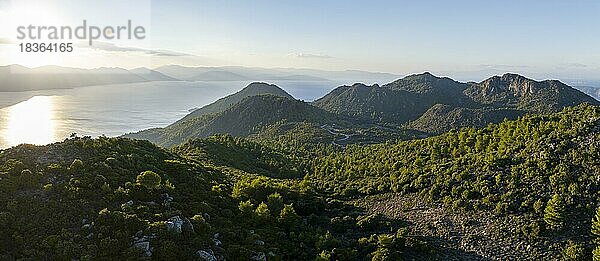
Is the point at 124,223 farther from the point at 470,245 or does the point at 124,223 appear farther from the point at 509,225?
the point at 509,225

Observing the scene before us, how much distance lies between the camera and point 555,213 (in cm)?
2814

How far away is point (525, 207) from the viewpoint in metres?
30.9

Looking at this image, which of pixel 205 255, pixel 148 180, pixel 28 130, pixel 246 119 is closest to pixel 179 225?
pixel 205 255

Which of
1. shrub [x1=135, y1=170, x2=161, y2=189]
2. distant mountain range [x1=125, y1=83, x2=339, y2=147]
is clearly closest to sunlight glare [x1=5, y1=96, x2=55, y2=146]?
distant mountain range [x1=125, y1=83, x2=339, y2=147]

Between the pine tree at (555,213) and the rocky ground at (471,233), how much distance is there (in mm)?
1696

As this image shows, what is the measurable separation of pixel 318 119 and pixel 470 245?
13971 centimetres

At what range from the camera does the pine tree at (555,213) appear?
28156mm

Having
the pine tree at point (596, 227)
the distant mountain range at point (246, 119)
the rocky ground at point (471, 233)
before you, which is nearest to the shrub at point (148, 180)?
the rocky ground at point (471, 233)

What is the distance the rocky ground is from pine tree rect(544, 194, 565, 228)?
1696mm

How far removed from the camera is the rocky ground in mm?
27297

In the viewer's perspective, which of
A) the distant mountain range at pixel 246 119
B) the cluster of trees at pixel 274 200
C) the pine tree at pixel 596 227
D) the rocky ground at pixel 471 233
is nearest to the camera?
the cluster of trees at pixel 274 200

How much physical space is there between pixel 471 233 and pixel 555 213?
19.4 feet

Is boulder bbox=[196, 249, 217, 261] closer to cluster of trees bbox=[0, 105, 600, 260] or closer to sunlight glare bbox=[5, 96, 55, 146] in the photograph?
cluster of trees bbox=[0, 105, 600, 260]

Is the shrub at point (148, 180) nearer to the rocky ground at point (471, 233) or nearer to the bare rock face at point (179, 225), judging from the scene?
the bare rock face at point (179, 225)
